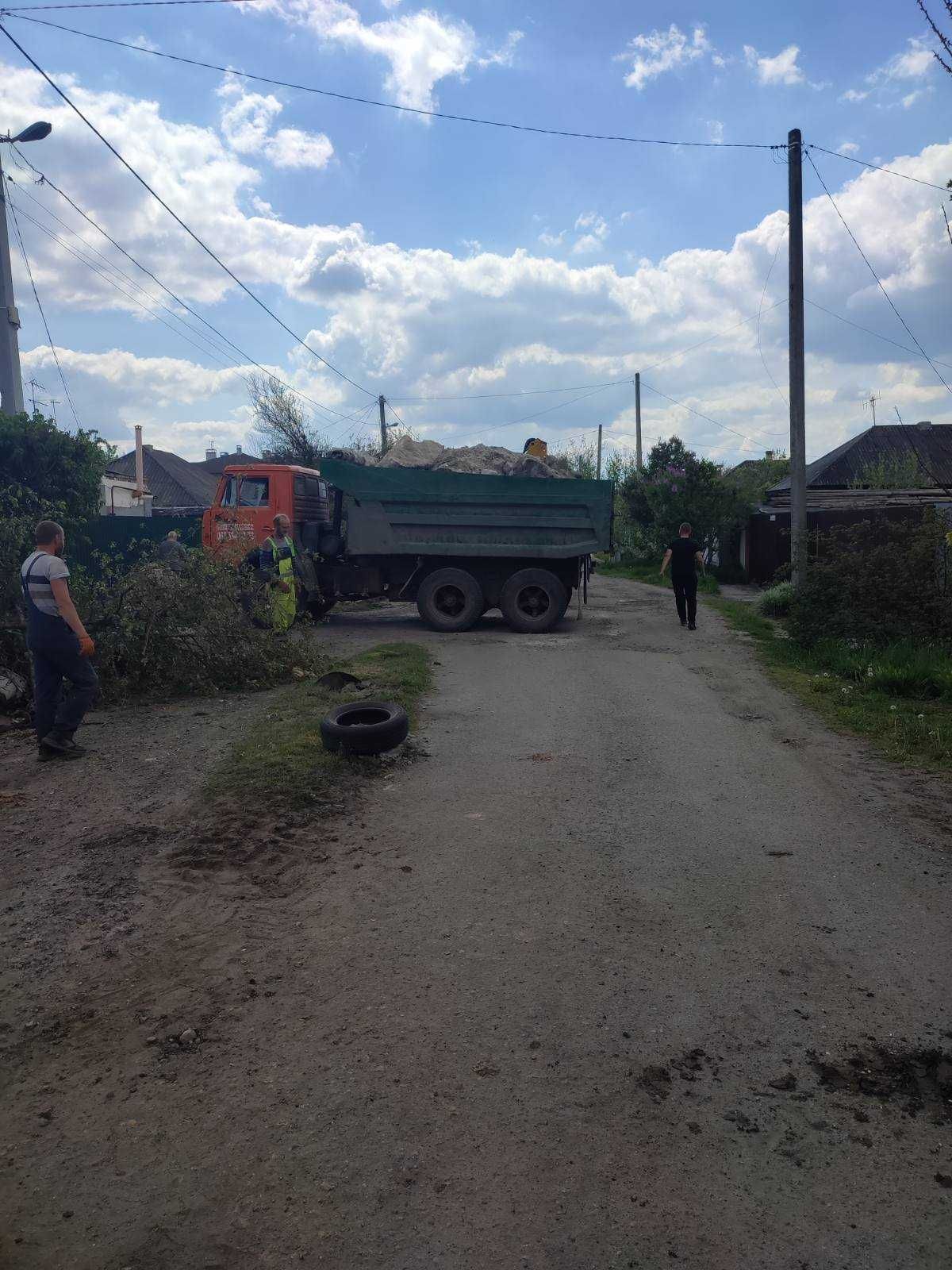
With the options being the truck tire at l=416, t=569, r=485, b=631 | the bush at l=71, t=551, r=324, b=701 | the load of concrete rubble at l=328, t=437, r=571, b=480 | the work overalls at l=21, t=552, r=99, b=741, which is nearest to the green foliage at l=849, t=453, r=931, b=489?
the load of concrete rubble at l=328, t=437, r=571, b=480

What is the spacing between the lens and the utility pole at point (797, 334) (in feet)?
49.8

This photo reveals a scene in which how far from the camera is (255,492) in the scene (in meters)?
14.4

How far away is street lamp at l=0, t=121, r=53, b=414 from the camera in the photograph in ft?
45.8

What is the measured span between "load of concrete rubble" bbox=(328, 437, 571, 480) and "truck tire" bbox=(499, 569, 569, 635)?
2.21 metres

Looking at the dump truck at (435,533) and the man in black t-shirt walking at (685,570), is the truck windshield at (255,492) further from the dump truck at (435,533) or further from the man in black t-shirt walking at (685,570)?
the man in black t-shirt walking at (685,570)

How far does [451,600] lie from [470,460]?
291 centimetres

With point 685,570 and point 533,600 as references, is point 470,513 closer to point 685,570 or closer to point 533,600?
point 533,600

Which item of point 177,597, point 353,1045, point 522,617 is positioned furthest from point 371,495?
point 353,1045

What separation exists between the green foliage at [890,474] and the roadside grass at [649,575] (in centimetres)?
645

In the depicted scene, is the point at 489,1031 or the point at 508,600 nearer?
the point at 489,1031

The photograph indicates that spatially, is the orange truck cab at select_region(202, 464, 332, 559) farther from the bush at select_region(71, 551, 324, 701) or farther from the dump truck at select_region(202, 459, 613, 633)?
the bush at select_region(71, 551, 324, 701)

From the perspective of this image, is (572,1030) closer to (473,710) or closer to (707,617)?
(473,710)

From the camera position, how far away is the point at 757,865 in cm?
479

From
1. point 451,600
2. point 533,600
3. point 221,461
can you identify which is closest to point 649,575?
point 533,600
